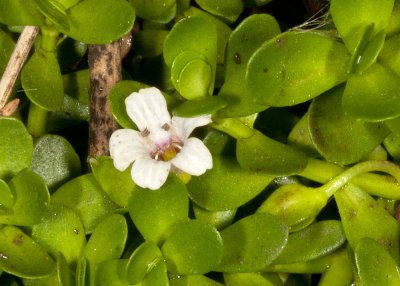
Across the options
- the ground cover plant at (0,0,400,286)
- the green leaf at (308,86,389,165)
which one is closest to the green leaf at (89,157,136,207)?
the ground cover plant at (0,0,400,286)

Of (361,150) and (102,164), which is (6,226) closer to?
(102,164)

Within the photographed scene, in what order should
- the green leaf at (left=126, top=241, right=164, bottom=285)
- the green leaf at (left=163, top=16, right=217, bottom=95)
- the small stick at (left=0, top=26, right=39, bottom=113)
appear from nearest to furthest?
the green leaf at (left=126, top=241, right=164, bottom=285), the green leaf at (left=163, top=16, right=217, bottom=95), the small stick at (left=0, top=26, right=39, bottom=113)

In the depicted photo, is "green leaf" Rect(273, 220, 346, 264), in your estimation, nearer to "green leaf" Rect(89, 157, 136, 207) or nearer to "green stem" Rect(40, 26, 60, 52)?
"green leaf" Rect(89, 157, 136, 207)

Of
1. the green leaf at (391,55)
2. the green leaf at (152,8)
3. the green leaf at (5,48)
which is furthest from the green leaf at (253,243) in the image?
the green leaf at (5,48)

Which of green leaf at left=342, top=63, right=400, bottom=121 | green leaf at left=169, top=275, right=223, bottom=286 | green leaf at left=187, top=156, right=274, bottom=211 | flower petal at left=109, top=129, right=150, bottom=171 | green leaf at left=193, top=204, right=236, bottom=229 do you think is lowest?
green leaf at left=169, top=275, right=223, bottom=286

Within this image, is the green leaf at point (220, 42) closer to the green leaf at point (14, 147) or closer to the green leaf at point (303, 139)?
the green leaf at point (303, 139)

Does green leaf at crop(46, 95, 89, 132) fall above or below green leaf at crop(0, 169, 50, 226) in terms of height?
below
